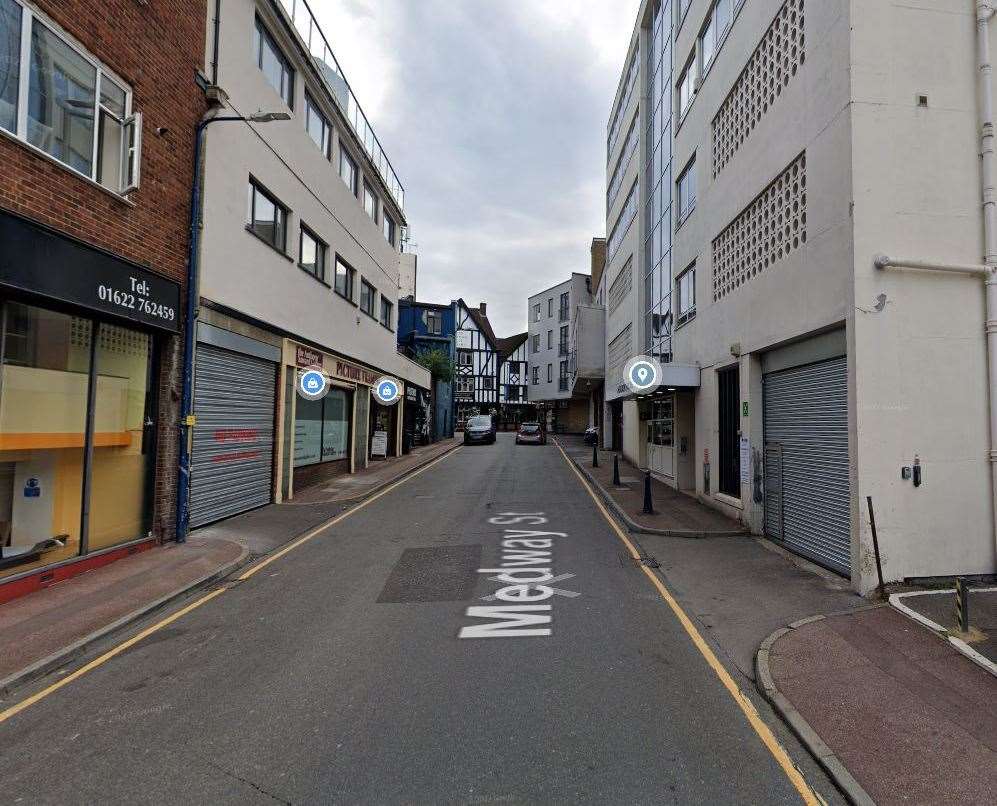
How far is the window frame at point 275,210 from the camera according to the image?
11558 mm

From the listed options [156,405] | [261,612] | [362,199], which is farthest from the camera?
[362,199]

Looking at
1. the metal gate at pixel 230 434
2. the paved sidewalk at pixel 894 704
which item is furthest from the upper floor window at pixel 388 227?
the paved sidewalk at pixel 894 704

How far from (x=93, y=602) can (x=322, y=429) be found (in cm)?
1002

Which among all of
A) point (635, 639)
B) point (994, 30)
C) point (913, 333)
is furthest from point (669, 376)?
point (635, 639)

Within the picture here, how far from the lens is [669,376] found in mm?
13594

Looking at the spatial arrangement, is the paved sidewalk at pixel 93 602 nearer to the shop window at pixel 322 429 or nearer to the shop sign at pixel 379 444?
the shop window at pixel 322 429

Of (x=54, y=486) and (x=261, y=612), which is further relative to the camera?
(x=54, y=486)

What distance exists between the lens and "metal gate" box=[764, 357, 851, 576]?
751 centimetres

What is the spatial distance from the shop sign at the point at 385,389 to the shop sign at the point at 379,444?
1429 millimetres

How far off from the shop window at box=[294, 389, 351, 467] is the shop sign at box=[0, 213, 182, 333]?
5.65m

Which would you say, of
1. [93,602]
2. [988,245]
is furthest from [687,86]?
[93,602]

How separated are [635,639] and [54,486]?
7530mm

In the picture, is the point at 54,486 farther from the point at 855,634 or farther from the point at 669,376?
the point at 669,376

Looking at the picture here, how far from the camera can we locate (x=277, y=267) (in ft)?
41.5
